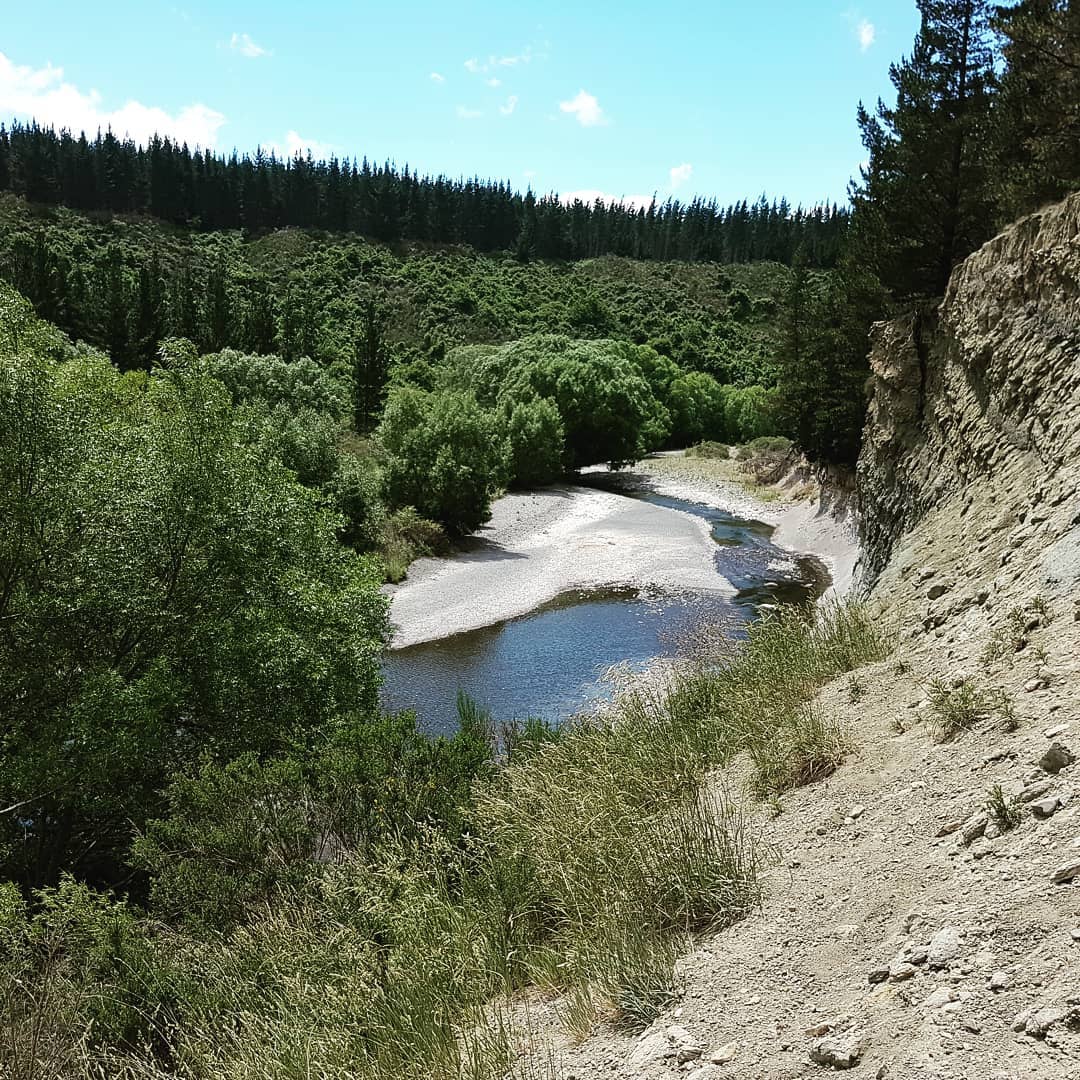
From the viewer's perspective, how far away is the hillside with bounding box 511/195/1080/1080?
3.47 m

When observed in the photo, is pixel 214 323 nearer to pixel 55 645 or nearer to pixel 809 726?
pixel 55 645

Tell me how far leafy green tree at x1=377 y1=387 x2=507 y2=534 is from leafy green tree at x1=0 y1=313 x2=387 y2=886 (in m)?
22.8

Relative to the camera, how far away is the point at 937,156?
71.5ft

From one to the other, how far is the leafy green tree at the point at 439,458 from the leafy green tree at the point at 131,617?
22803 mm

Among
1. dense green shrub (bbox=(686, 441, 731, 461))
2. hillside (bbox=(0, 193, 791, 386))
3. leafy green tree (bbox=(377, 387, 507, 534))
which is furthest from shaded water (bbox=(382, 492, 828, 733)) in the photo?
hillside (bbox=(0, 193, 791, 386))

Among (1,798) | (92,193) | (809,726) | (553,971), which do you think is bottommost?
(1,798)

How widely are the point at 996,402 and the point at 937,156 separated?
1304cm

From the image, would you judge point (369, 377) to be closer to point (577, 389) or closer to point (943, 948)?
point (577, 389)

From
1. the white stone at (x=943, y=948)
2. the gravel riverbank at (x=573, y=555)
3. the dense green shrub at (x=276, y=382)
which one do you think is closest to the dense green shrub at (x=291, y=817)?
the white stone at (x=943, y=948)

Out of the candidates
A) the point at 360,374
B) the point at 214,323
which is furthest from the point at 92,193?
the point at 360,374

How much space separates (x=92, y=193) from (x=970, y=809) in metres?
131

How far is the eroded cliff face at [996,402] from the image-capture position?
9836 mm

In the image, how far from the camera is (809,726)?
749cm

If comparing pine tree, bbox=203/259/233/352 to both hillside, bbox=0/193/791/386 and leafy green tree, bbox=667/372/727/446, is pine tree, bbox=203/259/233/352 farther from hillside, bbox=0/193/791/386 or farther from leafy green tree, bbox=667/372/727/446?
leafy green tree, bbox=667/372/727/446
